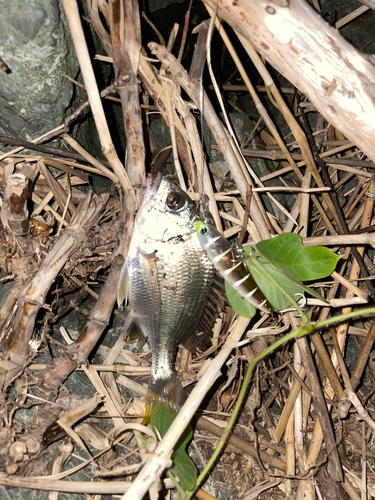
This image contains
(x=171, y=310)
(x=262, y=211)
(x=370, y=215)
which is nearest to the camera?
(x=171, y=310)

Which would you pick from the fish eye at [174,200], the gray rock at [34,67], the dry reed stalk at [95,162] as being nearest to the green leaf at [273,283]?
the fish eye at [174,200]

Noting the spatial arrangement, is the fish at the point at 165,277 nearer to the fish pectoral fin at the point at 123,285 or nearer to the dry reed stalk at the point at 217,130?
the fish pectoral fin at the point at 123,285

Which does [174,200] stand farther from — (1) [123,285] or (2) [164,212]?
(1) [123,285]

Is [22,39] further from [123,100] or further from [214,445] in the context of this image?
[214,445]

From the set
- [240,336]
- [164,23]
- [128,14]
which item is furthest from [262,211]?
[164,23]

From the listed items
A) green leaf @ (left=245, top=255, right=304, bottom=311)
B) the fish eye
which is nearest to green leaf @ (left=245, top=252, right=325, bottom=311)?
green leaf @ (left=245, top=255, right=304, bottom=311)

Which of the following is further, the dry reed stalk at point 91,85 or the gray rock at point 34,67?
the gray rock at point 34,67
